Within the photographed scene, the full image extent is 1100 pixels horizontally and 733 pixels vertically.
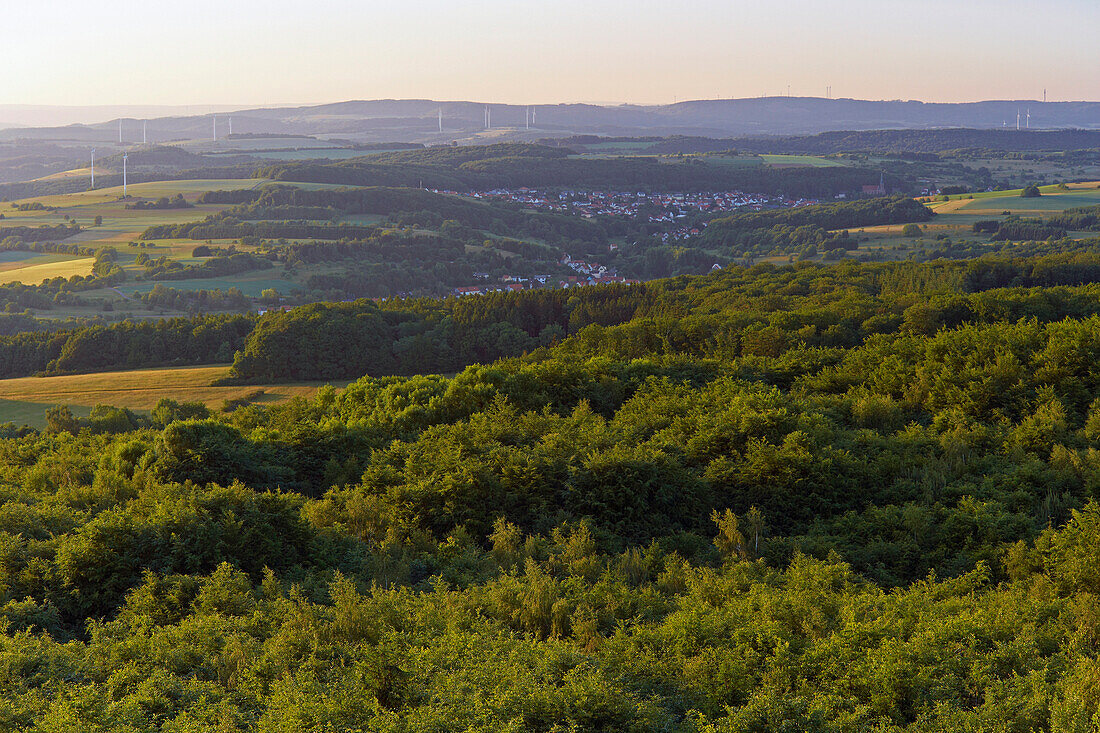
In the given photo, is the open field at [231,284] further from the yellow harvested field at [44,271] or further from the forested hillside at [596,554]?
the forested hillside at [596,554]

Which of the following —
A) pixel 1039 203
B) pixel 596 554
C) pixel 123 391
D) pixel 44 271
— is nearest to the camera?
pixel 596 554

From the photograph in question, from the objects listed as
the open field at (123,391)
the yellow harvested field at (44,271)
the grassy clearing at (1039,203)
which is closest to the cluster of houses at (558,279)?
the yellow harvested field at (44,271)

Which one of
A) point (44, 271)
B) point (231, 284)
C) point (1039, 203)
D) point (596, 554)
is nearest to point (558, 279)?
point (231, 284)

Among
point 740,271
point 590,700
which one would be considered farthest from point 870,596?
point 740,271

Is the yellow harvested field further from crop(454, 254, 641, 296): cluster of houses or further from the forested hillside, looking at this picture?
the forested hillside

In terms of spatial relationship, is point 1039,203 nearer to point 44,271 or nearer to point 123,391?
point 123,391

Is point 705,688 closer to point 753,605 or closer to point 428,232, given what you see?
point 753,605
